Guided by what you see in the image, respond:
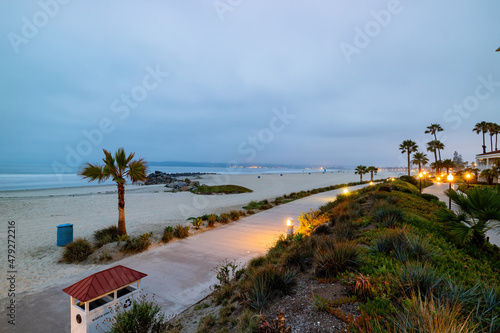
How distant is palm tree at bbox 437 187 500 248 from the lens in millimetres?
6400

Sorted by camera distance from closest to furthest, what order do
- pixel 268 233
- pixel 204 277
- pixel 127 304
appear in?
1. pixel 127 304
2. pixel 204 277
3. pixel 268 233

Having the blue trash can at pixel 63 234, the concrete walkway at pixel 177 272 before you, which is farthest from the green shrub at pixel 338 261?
the blue trash can at pixel 63 234

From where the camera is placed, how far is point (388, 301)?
337 cm

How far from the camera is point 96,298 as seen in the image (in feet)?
12.6

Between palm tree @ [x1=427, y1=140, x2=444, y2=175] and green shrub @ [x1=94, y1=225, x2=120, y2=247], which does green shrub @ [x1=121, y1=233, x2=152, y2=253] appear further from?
palm tree @ [x1=427, y1=140, x2=444, y2=175]

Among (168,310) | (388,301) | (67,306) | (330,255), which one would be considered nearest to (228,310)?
(168,310)

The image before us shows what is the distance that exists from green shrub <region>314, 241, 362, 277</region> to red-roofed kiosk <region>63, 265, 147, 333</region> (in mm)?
3844

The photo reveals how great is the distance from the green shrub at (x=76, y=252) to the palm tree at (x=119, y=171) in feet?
5.02

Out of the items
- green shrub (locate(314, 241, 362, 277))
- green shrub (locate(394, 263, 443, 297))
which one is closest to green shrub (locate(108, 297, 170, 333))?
green shrub (locate(314, 241, 362, 277))

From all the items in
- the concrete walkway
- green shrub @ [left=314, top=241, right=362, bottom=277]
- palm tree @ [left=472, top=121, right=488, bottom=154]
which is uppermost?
palm tree @ [left=472, top=121, right=488, bottom=154]

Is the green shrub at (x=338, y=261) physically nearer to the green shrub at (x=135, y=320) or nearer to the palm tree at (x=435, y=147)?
the green shrub at (x=135, y=320)

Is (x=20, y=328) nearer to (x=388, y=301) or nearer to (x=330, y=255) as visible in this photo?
(x=330, y=255)

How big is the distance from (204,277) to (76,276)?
4021mm

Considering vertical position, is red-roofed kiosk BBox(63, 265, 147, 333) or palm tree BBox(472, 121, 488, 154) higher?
palm tree BBox(472, 121, 488, 154)
